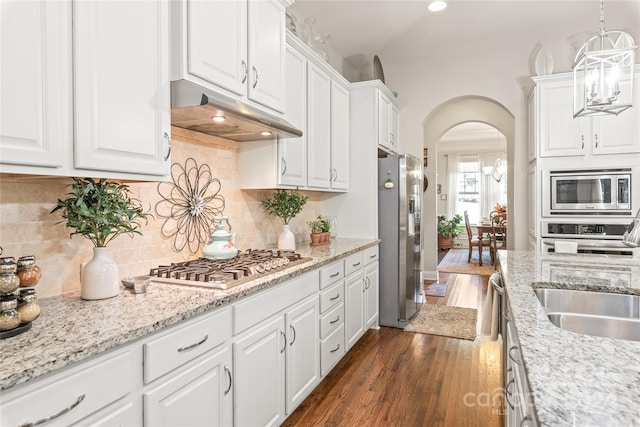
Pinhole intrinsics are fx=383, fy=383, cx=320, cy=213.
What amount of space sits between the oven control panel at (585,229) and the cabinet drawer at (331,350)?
7.58ft

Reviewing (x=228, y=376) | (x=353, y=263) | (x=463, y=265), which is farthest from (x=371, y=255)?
(x=463, y=265)

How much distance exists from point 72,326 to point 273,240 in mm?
2031

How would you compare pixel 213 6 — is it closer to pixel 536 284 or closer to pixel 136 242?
pixel 136 242

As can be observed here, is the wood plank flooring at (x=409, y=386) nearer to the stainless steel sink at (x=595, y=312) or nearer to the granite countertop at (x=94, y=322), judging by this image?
the stainless steel sink at (x=595, y=312)

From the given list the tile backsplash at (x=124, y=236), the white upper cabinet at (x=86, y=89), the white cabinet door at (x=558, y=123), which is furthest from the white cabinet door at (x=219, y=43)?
the white cabinet door at (x=558, y=123)

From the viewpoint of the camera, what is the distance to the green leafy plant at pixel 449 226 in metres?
9.62

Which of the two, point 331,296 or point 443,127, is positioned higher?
point 443,127

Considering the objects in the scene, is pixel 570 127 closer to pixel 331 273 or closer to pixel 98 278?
pixel 331 273

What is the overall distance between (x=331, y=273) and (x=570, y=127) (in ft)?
9.09

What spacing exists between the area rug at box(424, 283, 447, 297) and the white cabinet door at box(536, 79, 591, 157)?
2268 mm

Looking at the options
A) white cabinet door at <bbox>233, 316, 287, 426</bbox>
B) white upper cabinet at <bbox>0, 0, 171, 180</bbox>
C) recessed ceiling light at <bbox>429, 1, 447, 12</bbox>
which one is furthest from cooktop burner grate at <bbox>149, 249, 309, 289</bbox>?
recessed ceiling light at <bbox>429, 1, 447, 12</bbox>

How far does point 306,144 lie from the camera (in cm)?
301

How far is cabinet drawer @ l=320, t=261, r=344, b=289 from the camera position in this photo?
2.56 metres

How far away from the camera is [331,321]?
270cm
